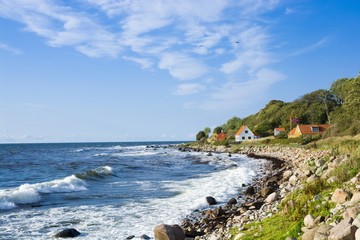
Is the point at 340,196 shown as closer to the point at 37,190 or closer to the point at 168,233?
the point at 168,233

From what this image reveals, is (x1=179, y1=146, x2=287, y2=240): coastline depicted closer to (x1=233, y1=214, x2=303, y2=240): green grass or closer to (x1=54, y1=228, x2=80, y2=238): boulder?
(x1=233, y1=214, x2=303, y2=240): green grass

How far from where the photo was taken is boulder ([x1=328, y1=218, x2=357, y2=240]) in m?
7.16

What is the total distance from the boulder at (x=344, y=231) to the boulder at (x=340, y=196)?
2564 millimetres

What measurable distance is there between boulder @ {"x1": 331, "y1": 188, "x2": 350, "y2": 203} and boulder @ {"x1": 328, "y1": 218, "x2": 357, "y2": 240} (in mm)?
2564

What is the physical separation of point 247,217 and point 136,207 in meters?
7.11

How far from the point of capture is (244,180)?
27.9m

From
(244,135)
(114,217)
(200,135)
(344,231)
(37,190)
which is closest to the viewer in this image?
(344,231)

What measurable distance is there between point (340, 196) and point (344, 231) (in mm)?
3166

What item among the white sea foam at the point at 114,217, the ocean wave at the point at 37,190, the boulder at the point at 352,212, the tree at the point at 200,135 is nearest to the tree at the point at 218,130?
the tree at the point at 200,135

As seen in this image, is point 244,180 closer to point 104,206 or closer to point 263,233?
point 104,206

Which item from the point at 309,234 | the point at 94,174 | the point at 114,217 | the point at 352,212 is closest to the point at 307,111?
the point at 94,174

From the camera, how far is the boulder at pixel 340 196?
10016 mm

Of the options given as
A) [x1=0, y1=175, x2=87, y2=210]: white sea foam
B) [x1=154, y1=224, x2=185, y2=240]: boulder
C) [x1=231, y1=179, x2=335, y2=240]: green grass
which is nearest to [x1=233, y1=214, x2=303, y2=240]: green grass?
[x1=231, y1=179, x2=335, y2=240]: green grass

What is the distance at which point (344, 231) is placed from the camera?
726 centimetres
